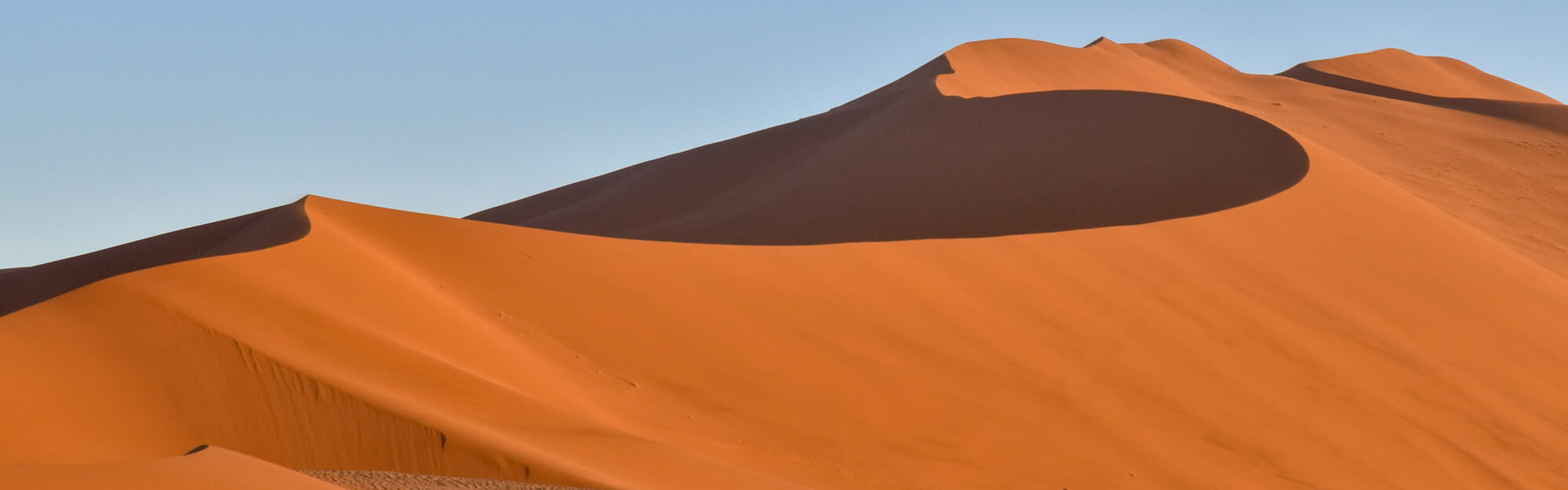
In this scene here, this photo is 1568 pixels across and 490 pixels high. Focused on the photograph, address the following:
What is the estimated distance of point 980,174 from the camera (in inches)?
727

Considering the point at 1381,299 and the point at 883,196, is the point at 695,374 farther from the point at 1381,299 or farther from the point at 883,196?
the point at 883,196

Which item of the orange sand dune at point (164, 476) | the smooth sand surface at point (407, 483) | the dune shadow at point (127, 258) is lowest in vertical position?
the smooth sand surface at point (407, 483)

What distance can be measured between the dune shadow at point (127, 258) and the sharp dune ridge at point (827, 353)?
8cm

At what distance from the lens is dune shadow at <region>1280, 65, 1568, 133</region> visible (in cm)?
2599

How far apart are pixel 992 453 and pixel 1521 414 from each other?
14.2 feet

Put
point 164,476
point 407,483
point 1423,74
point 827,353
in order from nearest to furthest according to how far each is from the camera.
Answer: point 164,476, point 407,483, point 827,353, point 1423,74

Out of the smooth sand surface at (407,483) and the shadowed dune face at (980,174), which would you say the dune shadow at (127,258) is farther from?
the shadowed dune face at (980,174)

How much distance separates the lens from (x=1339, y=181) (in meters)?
14.4

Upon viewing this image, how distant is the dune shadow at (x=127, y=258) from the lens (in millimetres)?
10102

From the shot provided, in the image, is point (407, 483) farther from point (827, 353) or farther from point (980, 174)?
point (980, 174)

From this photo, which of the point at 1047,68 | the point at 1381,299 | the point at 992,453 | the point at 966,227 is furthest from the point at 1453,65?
the point at 992,453

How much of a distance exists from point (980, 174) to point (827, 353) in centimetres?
1050

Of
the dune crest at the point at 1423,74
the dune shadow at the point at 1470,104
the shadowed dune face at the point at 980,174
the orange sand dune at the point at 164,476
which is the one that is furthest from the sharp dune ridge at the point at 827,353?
the dune crest at the point at 1423,74

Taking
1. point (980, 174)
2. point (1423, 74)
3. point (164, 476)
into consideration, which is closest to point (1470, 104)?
point (1423, 74)
